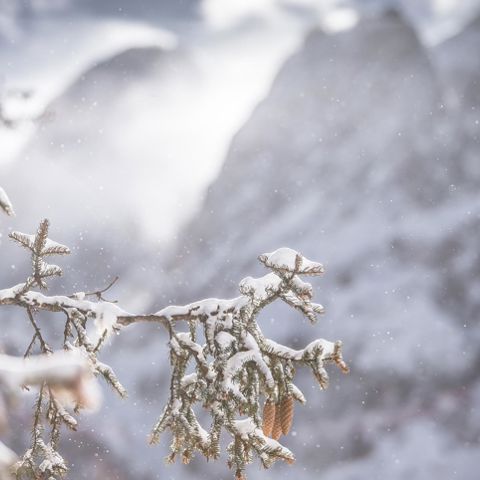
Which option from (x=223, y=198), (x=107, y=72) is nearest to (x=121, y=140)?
(x=107, y=72)

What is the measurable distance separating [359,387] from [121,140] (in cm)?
4800

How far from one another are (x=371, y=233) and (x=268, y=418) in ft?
127

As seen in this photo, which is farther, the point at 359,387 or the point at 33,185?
the point at 33,185

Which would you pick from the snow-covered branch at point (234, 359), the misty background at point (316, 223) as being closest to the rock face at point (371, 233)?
the misty background at point (316, 223)

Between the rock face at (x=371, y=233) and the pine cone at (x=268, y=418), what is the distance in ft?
85.6

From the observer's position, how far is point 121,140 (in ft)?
212

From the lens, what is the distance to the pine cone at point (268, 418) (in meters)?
2.17

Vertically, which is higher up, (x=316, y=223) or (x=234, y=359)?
(x=316, y=223)

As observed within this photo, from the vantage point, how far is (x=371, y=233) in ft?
129

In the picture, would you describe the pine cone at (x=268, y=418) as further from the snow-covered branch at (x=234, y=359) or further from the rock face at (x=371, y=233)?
the rock face at (x=371, y=233)

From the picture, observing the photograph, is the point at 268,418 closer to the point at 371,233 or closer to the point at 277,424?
the point at 277,424

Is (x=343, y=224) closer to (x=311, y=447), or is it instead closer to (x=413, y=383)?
(x=413, y=383)

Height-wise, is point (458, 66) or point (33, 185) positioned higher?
point (458, 66)

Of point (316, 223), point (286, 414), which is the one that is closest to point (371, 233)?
point (316, 223)
